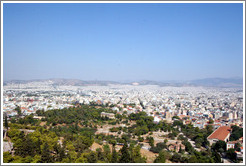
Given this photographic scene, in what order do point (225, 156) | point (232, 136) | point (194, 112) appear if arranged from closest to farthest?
point (225, 156)
point (232, 136)
point (194, 112)

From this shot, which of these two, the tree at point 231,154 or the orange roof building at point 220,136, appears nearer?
the tree at point 231,154

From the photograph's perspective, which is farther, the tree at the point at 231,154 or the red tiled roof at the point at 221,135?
the red tiled roof at the point at 221,135

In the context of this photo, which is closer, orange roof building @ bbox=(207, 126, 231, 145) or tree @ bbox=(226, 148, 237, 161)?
tree @ bbox=(226, 148, 237, 161)

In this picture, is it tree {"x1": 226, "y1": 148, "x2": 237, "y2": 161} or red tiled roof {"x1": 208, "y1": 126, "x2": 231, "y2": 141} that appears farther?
red tiled roof {"x1": 208, "y1": 126, "x2": 231, "y2": 141}

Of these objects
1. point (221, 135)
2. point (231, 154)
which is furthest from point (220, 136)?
point (231, 154)

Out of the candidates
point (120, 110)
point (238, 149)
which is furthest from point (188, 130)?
point (120, 110)

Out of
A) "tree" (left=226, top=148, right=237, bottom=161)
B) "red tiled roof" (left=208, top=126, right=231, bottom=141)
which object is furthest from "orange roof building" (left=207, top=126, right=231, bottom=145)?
"tree" (left=226, top=148, right=237, bottom=161)

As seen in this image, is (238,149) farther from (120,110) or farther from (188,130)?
(120,110)

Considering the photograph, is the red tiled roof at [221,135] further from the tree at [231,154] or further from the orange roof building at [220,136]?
the tree at [231,154]

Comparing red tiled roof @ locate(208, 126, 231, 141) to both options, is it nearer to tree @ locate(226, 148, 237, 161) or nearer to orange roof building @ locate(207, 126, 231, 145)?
orange roof building @ locate(207, 126, 231, 145)

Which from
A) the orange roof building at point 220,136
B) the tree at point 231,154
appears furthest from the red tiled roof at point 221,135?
the tree at point 231,154

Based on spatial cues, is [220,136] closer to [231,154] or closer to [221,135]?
[221,135]
